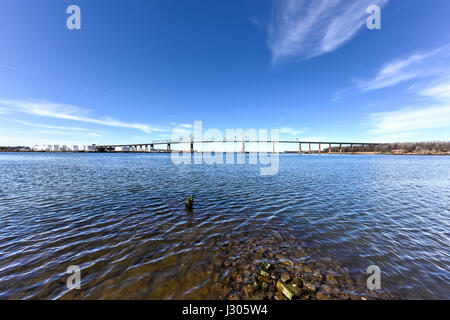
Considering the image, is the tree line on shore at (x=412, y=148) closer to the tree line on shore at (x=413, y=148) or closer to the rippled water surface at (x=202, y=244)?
the tree line on shore at (x=413, y=148)

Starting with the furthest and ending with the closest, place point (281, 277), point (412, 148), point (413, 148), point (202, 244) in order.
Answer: point (412, 148) < point (413, 148) < point (202, 244) < point (281, 277)

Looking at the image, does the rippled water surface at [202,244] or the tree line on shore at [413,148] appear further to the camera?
the tree line on shore at [413,148]

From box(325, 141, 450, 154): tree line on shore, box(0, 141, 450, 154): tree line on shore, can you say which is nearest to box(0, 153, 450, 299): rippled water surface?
box(0, 141, 450, 154): tree line on shore

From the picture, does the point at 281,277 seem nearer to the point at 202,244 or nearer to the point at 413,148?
the point at 202,244

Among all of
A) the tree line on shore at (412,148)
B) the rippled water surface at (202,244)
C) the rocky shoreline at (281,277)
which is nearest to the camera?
the rocky shoreline at (281,277)

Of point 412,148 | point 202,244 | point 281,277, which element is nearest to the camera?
point 281,277

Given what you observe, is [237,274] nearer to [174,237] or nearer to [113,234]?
[174,237]

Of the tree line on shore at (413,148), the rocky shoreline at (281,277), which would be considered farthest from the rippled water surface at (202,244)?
the tree line on shore at (413,148)

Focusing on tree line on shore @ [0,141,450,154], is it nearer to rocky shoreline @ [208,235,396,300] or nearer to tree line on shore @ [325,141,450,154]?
tree line on shore @ [325,141,450,154]

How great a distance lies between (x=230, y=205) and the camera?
37.7ft

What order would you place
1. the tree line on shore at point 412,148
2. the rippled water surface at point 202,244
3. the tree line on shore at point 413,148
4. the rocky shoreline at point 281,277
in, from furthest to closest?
1. the tree line on shore at point 412,148
2. the tree line on shore at point 413,148
3. the rippled water surface at point 202,244
4. the rocky shoreline at point 281,277

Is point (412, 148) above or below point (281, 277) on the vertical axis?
above

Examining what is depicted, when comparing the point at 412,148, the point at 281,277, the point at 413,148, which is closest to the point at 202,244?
the point at 281,277
